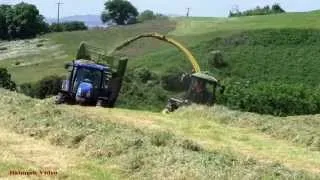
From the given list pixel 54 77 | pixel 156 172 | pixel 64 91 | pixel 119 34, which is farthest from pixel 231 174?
pixel 119 34

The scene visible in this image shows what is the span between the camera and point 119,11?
13200cm

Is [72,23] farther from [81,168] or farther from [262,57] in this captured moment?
[81,168]

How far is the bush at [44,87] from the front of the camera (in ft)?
151

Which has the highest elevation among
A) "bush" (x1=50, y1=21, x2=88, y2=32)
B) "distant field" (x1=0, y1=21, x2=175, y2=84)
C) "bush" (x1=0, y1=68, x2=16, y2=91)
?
"bush" (x1=0, y1=68, x2=16, y2=91)

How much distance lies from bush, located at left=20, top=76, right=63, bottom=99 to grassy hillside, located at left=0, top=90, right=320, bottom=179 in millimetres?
23346

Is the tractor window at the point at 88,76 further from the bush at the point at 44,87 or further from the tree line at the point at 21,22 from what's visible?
the tree line at the point at 21,22

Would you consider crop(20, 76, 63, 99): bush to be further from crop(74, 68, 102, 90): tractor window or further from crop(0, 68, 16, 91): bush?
crop(74, 68, 102, 90): tractor window

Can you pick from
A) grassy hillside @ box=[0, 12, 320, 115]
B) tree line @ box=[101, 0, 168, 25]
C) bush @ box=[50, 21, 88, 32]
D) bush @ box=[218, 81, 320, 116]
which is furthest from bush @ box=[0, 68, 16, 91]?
tree line @ box=[101, 0, 168, 25]

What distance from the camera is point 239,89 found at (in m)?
41.7

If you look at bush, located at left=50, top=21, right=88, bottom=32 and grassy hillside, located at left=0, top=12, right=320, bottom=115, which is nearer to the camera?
grassy hillside, located at left=0, top=12, right=320, bottom=115

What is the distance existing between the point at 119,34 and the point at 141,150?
6421 centimetres

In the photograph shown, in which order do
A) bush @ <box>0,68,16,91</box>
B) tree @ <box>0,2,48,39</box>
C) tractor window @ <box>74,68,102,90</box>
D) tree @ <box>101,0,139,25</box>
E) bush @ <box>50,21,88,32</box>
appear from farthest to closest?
1. tree @ <box>101,0,139,25</box>
2. bush @ <box>50,21,88,32</box>
3. tree @ <box>0,2,48,39</box>
4. bush @ <box>0,68,16,91</box>
5. tractor window @ <box>74,68,102,90</box>

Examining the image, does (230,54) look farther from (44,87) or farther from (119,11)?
(119,11)

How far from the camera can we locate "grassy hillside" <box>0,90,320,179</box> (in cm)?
1215
